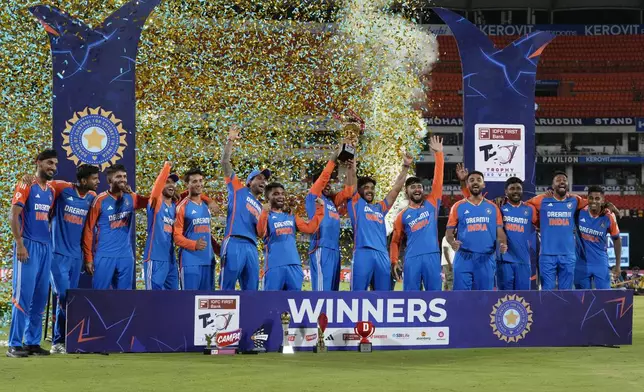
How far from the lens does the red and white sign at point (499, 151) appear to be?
42.5 feet

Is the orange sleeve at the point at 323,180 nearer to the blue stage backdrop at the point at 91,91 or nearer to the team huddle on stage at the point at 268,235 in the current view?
the team huddle on stage at the point at 268,235

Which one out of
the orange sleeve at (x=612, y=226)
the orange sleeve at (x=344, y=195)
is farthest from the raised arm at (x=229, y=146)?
the orange sleeve at (x=612, y=226)

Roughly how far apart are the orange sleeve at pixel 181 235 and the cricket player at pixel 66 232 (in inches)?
48.1

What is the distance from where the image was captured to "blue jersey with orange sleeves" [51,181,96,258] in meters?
10.6

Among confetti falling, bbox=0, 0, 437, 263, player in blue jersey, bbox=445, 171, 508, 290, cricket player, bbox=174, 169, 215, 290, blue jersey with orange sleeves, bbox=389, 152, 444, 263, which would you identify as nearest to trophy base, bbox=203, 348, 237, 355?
cricket player, bbox=174, 169, 215, 290

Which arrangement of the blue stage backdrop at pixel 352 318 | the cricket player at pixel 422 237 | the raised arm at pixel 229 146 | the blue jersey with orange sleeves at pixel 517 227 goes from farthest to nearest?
the blue jersey with orange sleeves at pixel 517 227
the cricket player at pixel 422 237
the raised arm at pixel 229 146
the blue stage backdrop at pixel 352 318

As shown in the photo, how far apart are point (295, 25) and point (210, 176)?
3.84 meters

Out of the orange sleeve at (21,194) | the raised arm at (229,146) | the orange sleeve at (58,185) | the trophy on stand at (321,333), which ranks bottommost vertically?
the trophy on stand at (321,333)

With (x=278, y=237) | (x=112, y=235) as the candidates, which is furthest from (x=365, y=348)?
(x=112, y=235)

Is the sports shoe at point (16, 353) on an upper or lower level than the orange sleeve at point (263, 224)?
lower

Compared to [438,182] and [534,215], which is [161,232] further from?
[534,215]

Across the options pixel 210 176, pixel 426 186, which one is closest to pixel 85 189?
pixel 210 176

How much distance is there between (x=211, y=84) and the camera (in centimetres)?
1806

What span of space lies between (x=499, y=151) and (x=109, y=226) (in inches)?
215
